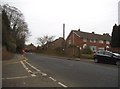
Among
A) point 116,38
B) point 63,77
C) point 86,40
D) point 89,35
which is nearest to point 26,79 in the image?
point 63,77

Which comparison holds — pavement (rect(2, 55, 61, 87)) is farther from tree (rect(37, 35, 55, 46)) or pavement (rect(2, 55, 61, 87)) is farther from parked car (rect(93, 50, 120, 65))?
tree (rect(37, 35, 55, 46))

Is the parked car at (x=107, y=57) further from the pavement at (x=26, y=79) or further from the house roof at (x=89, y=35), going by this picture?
the house roof at (x=89, y=35)

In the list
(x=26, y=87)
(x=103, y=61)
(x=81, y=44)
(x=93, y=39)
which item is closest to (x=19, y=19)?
(x=81, y=44)

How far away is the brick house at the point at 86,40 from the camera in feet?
318

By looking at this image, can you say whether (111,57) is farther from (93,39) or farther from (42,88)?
(93,39)

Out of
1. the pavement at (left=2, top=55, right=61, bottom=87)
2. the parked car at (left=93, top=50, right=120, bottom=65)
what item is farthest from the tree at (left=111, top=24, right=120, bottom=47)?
the pavement at (left=2, top=55, right=61, bottom=87)

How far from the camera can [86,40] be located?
3967 inches

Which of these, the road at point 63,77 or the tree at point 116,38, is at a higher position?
the tree at point 116,38

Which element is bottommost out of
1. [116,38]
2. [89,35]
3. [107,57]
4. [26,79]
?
[26,79]

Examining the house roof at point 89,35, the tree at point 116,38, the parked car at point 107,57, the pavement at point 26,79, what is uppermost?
the house roof at point 89,35

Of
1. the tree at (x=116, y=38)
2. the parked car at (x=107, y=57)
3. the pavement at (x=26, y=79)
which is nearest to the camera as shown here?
the pavement at (x=26, y=79)

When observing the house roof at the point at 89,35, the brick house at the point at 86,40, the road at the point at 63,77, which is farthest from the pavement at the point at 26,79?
the house roof at the point at 89,35

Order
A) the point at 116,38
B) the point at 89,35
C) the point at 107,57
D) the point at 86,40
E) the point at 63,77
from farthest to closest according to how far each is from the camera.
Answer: the point at 89,35 < the point at 86,40 < the point at 116,38 < the point at 107,57 < the point at 63,77

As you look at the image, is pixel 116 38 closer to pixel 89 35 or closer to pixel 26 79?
pixel 89 35
